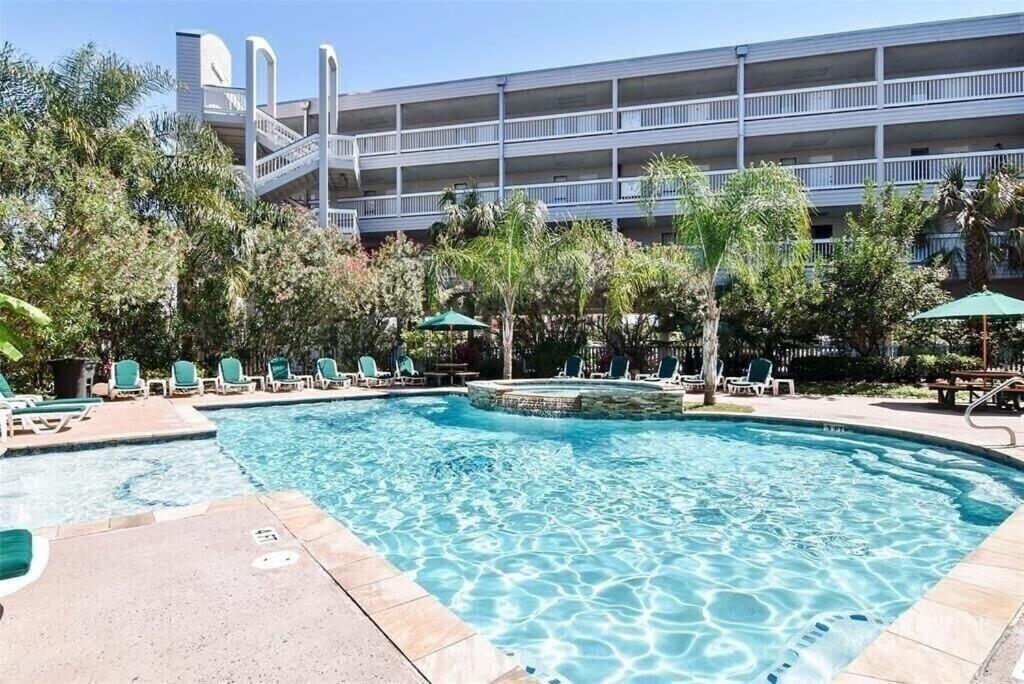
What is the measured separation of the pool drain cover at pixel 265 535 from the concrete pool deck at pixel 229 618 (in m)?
0.06

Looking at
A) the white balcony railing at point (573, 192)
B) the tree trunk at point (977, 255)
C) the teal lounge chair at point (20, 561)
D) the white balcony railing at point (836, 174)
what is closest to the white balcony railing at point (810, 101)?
the white balcony railing at point (836, 174)

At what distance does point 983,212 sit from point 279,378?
72.8 feet

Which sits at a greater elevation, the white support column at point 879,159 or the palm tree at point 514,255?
the white support column at point 879,159

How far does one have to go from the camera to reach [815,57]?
2294 centimetres

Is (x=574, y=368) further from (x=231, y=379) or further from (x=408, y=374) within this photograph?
(x=231, y=379)

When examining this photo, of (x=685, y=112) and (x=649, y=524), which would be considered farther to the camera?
(x=685, y=112)

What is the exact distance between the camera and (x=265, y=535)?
4500 mm

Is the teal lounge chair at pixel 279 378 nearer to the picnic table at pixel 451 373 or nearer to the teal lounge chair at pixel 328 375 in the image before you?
the teal lounge chair at pixel 328 375

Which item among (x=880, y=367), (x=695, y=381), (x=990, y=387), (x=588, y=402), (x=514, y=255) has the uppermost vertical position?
(x=514, y=255)

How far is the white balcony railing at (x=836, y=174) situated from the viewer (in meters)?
21.3

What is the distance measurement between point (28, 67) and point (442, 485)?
15286 millimetres

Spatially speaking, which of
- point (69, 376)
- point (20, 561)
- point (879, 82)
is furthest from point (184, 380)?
point (879, 82)

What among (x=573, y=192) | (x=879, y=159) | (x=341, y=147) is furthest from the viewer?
(x=341, y=147)

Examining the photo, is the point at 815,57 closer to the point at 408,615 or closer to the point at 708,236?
the point at 708,236
